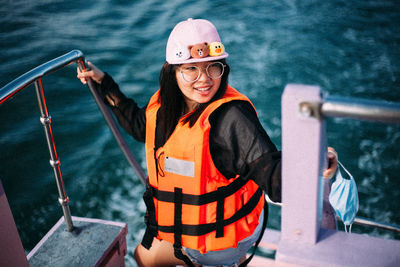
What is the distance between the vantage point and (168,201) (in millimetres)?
1647

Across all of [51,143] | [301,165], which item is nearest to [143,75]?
[51,143]

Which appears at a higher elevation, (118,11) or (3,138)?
(118,11)

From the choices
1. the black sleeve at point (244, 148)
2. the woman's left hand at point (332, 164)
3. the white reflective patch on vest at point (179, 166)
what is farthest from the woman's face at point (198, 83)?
the woman's left hand at point (332, 164)

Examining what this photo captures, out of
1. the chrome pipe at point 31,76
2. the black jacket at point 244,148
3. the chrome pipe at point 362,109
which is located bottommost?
the black jacket at point 244,148

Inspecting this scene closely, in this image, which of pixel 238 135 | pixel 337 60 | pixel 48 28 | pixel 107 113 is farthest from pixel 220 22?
pixel 238 135

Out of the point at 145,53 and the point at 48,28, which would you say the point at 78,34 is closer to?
the point at 48,28

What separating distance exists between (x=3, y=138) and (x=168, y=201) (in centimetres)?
359

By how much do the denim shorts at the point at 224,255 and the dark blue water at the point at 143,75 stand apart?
7.41 ft

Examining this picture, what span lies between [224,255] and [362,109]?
118 centimetres

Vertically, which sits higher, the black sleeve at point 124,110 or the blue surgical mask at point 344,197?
the black sleeve at point 124,110

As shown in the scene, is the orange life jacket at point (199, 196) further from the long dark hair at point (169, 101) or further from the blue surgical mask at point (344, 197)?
the blue surgical mask at point (344, 197)

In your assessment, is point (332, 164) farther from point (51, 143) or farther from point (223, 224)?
point (51, 143)

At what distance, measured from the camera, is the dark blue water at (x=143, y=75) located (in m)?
4.15

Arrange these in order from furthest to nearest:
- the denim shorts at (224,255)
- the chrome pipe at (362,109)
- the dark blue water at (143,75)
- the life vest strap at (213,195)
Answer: the dark blue water at (143,75) < the denim shorts at (224,255) < the life vest strap at (213,195) < the chrome pipe at (362,109)
